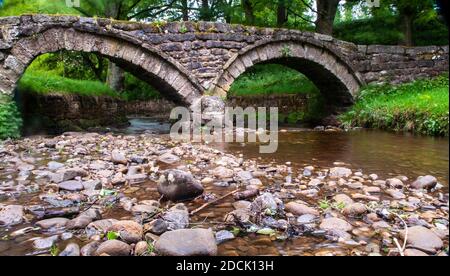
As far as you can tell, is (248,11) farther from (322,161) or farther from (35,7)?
(322,161)

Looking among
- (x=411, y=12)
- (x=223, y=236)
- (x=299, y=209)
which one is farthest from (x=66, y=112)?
(x=411, y=12)

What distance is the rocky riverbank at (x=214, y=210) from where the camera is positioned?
2311 mm

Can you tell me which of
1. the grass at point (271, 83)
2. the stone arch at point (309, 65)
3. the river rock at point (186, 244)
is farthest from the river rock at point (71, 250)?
the grass at point (271, 83)

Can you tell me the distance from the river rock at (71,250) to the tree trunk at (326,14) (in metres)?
13.5

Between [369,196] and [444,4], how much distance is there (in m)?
2.71

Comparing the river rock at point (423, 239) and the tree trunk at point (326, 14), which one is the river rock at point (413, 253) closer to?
the river rock at point (423, 239)

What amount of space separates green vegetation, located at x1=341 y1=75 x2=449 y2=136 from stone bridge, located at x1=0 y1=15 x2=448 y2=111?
67 cm

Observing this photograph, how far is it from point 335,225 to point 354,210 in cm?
37

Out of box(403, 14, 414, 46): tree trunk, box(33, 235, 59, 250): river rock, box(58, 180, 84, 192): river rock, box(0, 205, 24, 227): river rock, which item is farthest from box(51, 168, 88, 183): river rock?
box(403, 14, 414, 46): tree trunk

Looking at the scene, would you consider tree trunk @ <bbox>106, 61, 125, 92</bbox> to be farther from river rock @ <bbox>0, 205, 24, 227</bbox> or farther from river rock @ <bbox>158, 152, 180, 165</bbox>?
river rock @ <bbox>0, 205, 24, 227</bbox>

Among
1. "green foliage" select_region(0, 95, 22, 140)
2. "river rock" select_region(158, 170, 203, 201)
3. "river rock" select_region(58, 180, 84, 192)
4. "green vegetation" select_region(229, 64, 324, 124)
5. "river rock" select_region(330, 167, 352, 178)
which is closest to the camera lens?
"river rock" select_region(158, 170, 203, 201)

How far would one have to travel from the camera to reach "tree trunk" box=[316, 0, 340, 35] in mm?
14086

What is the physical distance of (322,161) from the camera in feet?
17.8
